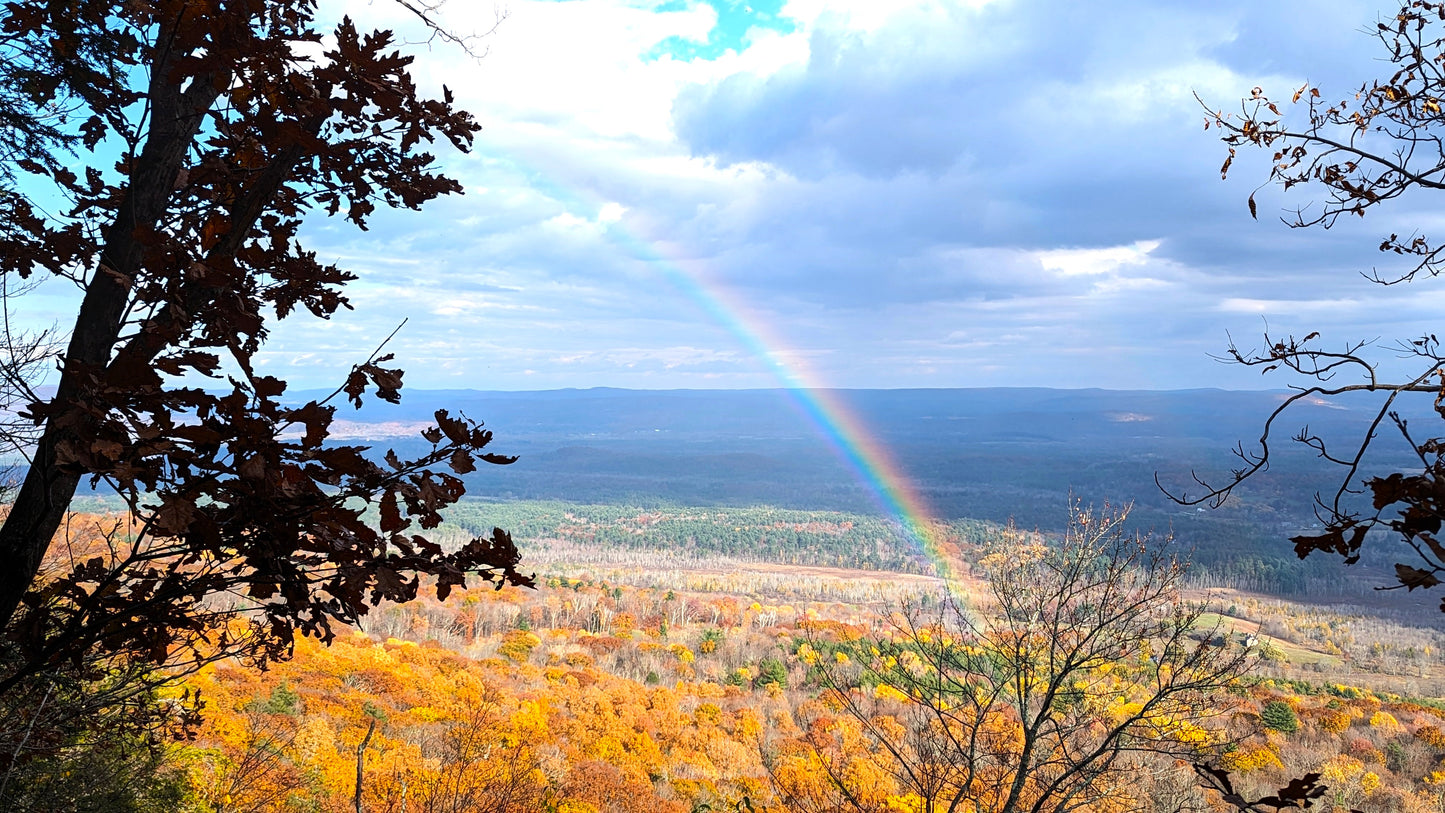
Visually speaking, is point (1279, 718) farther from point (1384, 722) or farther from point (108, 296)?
point (108, 296)

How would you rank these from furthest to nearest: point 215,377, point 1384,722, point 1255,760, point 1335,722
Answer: point 1384,722, point 1335,722, point 1255,760, point 215,377

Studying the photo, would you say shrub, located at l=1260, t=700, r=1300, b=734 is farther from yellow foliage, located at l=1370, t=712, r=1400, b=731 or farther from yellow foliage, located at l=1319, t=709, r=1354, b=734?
yellow foliage, located at l=1370, t=712, r=1400, b=731

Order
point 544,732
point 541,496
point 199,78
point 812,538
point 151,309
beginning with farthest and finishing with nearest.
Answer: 1. point 541,496
2. point 812,538
3. point 544,732
4. point 199,78
5. point 151,309

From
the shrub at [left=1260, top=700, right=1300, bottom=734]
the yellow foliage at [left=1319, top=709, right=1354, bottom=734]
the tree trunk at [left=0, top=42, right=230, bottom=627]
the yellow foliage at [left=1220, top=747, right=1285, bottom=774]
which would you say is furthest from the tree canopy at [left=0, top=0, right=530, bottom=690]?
the yellow foliage at [left=1319, top=709, right=1354, bottom=734]

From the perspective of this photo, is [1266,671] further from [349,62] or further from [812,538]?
[812,538]

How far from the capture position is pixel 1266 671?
43.4 m

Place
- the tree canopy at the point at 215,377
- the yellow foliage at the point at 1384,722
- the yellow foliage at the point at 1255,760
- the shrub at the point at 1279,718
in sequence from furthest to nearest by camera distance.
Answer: the yellow foliage at the point at 1384,722, the shrub at the point at 1279,718, the yellow foliage at the point at 1255,760, the tree canopy at the point at 215,377

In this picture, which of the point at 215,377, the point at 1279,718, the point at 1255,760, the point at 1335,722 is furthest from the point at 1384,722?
the point at 215,377

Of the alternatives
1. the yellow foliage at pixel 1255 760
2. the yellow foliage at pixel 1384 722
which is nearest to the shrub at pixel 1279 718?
the yellow foliage at pixel 1384 722

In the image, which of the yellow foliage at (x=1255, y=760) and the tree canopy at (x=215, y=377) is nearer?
the tree canopy at (x=215, y=377)

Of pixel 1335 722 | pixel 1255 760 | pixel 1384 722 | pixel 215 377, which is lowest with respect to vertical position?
pixel 1384 722

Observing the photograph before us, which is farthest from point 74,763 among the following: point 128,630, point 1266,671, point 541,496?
point 541,496

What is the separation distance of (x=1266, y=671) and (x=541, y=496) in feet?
490

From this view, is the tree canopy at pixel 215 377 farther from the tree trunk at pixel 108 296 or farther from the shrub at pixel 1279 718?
the shrub at pixel 1279 718
